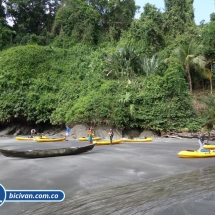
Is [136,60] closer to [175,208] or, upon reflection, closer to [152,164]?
[152,164]

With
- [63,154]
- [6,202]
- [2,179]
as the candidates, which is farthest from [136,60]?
[6,202]

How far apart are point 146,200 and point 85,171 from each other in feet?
13.5

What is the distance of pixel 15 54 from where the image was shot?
37.4 meters

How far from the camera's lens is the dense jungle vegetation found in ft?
90.2

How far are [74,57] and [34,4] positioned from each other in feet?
41.3

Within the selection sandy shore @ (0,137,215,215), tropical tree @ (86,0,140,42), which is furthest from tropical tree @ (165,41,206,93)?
sandy shore @ (0,137,215,215)

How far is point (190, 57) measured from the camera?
30.6 meters

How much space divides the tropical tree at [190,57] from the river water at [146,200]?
22332 millimetres

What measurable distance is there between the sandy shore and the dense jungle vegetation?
12.0 meters

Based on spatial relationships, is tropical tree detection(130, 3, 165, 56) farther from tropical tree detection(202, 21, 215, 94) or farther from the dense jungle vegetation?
tropical tree detection(202, 21, 215, 94)

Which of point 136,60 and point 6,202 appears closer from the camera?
point 6,202

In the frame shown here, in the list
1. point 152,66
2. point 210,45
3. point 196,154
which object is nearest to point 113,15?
point 152,66

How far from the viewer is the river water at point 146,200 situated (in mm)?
6867

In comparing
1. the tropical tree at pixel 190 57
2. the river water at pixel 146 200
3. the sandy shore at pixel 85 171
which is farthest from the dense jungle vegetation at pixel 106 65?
the river water at pixel 146 200
